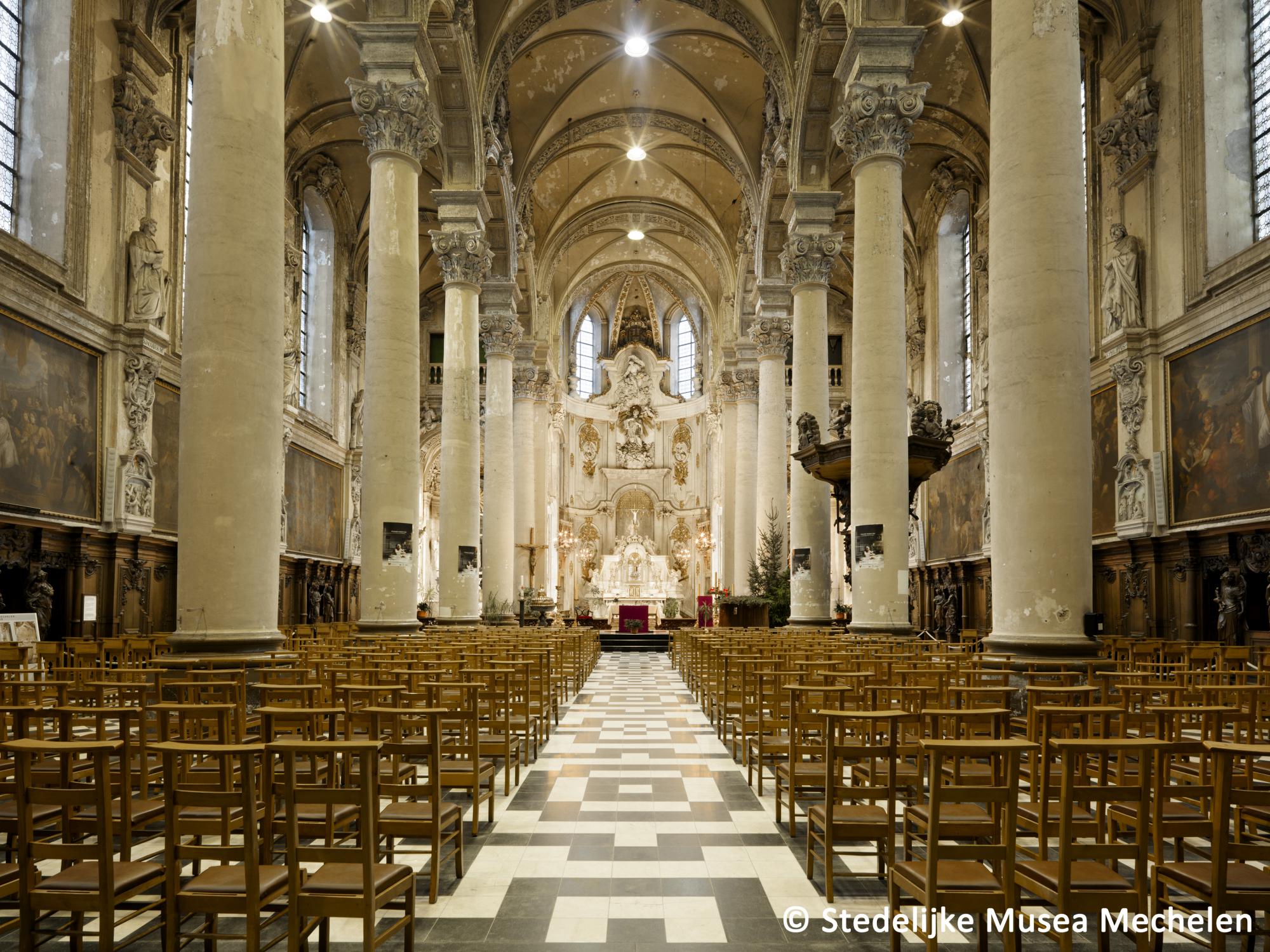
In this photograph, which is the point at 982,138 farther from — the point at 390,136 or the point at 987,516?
the point at 390,136

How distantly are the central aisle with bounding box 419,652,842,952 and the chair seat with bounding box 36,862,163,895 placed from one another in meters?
1.32

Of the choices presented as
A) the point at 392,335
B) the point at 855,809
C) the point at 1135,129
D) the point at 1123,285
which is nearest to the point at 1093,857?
the point at 855,809

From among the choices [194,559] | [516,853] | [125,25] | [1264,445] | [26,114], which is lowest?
[516,853]

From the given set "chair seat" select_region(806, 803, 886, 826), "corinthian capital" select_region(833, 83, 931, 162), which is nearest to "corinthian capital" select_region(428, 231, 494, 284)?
"corinthian capital" select_region(833, 83, 931, 162)

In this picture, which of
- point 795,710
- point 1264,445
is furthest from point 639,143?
point 795,710

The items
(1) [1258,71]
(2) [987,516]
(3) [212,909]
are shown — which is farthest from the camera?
(2) [987,516]

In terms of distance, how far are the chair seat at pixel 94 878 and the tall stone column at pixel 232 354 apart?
195 inches

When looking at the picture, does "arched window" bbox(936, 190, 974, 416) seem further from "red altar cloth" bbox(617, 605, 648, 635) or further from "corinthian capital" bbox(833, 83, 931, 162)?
"corinthian capital" bbox(833, 83, 931, 162)

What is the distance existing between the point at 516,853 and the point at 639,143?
32.5 m

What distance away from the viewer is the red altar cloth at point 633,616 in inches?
1549

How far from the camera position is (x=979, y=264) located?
95.2 feet

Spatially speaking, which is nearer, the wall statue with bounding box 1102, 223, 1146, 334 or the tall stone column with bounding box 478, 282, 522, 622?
the wall statue with bounding box 1102, 223, 1146, 334

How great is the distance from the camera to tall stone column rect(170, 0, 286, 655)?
9062 mm

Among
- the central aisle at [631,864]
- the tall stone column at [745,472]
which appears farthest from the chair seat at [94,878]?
the tall stone column at [745,472]
